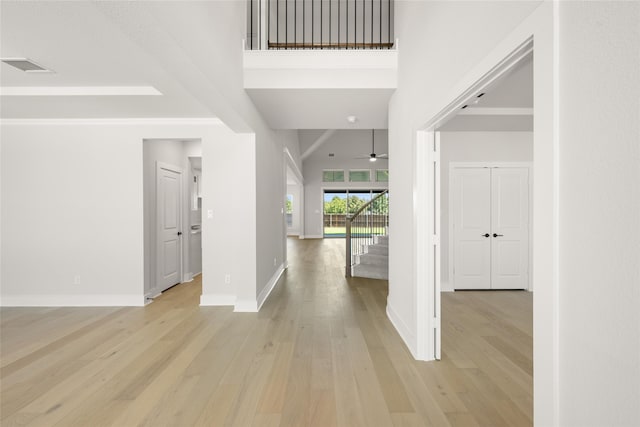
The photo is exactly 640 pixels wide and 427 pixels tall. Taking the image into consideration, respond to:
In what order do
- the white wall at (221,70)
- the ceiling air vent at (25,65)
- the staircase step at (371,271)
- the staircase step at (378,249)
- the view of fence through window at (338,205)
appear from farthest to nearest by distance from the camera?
the view of fence through window at (338,205)
the staircase step at (378,249)
the staircase step at (371,271)
the ceiling air vent at (25,65)
the white wall at (221,70)

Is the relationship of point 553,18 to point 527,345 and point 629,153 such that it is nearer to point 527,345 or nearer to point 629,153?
point 629,153

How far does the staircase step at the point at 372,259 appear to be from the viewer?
6238mm

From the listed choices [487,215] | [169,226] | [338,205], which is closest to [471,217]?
[487,215]

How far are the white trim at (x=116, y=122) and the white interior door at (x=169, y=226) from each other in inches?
32.7

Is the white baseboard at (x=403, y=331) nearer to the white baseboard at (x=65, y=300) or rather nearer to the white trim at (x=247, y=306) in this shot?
the white trim at (x=247, y=306)

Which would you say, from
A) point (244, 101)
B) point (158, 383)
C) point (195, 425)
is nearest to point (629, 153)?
point (195, 425)

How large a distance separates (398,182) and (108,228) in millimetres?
4052

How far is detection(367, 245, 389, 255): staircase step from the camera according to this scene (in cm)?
643

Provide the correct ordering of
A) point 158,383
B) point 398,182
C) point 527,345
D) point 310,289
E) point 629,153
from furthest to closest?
point 310,289
point 398,182
point 527,345
point 158,383
point 629,153

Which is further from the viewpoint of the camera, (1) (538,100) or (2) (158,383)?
(2) (158,383)

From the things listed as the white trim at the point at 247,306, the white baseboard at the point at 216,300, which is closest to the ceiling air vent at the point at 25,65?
the white baseboard at the point at 216,300

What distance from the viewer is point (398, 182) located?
3436mm

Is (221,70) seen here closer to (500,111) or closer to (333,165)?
(500,111)

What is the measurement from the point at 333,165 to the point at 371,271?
8.66m
